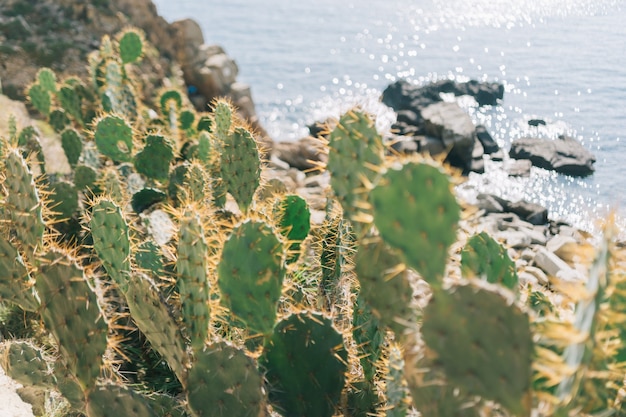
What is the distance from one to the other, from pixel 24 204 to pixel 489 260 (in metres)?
1.81

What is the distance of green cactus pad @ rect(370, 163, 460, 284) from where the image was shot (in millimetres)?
1340

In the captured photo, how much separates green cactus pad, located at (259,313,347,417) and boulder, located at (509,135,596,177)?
2.67m

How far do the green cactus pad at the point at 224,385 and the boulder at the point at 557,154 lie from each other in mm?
2983

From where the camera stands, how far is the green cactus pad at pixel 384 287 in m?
2.08

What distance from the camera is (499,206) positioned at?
8734 millimetres

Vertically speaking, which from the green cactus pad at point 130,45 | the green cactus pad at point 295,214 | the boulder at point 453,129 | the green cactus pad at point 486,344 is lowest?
the boulder at point 453,129

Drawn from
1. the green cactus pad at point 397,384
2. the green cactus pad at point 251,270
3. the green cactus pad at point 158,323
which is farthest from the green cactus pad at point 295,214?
the green cactus pad at point 397,384

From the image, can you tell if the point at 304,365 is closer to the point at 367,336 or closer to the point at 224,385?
the point at 224,385

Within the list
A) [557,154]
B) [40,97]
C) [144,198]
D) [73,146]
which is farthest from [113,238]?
[557,154]

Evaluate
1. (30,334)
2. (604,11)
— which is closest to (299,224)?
(30,334)

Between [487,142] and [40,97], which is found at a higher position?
[40,97]

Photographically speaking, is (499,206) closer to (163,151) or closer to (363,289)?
(163,151)

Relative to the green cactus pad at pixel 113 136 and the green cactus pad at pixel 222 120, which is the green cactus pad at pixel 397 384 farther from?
the green cactus pad at pixel 113 136

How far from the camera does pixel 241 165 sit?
3.60m
